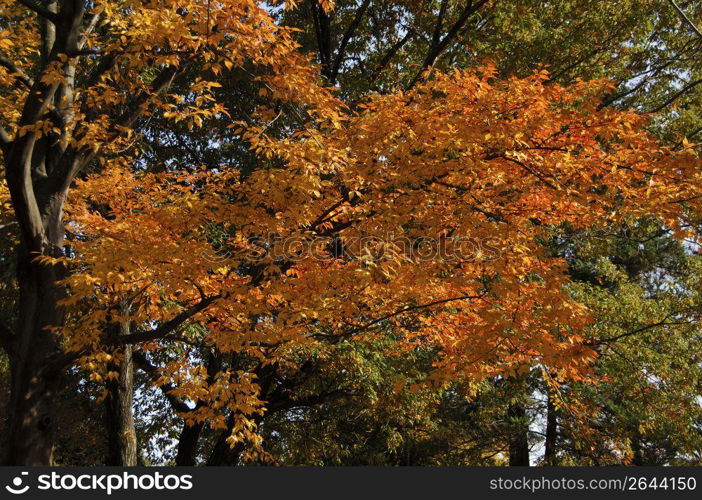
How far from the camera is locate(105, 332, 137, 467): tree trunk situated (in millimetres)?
9461

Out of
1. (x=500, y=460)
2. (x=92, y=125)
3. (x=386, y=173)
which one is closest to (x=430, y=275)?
(x=386, y=173)

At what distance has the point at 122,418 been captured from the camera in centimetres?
956

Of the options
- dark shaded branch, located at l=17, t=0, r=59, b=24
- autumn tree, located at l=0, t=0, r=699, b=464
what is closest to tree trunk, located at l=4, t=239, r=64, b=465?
autumn tree, located at l=0, t=0, r=699, b=464

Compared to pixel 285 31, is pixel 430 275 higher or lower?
lower

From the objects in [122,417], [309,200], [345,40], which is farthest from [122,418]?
[345,40]

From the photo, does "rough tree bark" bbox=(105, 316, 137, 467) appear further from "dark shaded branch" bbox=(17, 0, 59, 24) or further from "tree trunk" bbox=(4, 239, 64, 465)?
"dark shaded branch" bbox=(17, 0, 59, 24)

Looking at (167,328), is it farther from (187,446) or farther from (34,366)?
(187,446)

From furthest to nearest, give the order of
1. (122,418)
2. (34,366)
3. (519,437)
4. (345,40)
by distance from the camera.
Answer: (519,437) < (345,40) < (122,418) < (34,366)

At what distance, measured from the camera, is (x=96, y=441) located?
14.6 meters

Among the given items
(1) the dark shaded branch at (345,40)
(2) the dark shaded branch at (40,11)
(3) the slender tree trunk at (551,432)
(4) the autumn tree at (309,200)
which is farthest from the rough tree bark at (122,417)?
(3) the slender tree trunk at (551,432)

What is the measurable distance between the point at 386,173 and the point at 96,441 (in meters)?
12.0

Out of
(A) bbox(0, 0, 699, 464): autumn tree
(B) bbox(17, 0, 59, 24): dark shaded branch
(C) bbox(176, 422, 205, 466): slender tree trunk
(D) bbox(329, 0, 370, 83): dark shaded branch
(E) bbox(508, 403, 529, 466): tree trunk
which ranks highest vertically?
(D) bbox(329, 0, 370, 83): dark shaded branch

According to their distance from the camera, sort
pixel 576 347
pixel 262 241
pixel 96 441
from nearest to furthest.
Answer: pixel 576 347 → pixel 262 241 → pixel 96 441

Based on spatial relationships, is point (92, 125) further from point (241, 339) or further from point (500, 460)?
point (500, 460)
